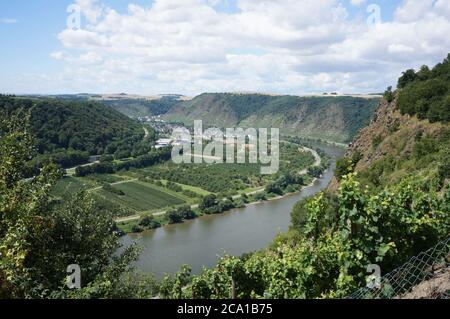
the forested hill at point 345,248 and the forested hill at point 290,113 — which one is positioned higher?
the forested hill at point 290,113

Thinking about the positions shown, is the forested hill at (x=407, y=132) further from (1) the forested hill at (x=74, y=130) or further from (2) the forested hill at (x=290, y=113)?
(2) the forested hill at (x=290, y=113)

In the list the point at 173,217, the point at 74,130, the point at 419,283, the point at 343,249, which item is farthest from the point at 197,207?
the point at 419,283

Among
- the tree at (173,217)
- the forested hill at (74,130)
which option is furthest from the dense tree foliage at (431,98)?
the forested hill at (74,130)

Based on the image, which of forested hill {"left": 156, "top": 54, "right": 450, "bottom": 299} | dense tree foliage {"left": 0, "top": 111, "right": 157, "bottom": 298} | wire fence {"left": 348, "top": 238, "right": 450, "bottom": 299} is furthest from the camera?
forested hill {"left": 156, "top": 54, "right": 450, "bottom": 299}

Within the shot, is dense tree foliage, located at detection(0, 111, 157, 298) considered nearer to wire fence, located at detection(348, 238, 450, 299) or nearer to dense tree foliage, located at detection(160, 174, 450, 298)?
dense tree foliage, located at detection(160, 174, 450, 298)

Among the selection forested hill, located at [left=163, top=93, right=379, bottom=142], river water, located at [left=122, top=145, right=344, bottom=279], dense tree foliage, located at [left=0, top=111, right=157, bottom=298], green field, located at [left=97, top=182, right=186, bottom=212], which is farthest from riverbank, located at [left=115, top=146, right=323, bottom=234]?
forested hill, located at [left=163, top=93, right=379, bottom=142]
